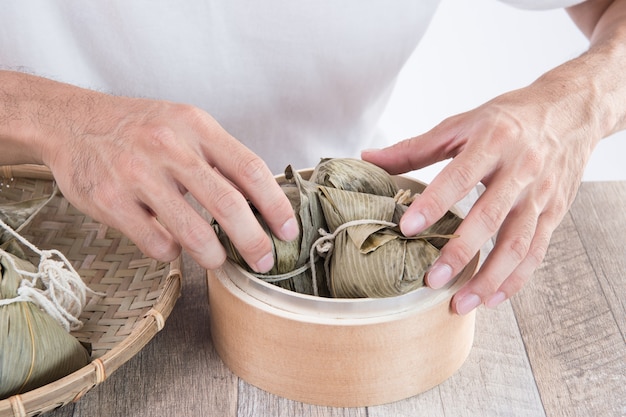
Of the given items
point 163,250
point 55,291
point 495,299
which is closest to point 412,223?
point 495,299

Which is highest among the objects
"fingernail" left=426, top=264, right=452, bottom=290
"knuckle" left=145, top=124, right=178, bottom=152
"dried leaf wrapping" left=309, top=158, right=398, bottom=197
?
"knuckle" left=145, top=124, right=178, bottom=152

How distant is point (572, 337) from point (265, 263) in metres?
0.41

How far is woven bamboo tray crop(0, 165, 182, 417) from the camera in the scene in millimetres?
758

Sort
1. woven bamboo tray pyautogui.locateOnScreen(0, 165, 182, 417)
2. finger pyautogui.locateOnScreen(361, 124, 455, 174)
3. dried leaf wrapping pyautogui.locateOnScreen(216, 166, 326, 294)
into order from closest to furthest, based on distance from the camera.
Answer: woven bamboo tray pyautogui.locateOnScreen(0, 165, 182, 417) < dried leaf wrapping pyautogui.locateOnScreen(216, 166, 326, 294) < finger pyautogui.locateOnScreen(361, 124, 455, 174)

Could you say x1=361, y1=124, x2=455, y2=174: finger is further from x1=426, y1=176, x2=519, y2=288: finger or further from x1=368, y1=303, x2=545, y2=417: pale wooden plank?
x1=368, y1=303, x2=545, y2=417: pale wooden plank

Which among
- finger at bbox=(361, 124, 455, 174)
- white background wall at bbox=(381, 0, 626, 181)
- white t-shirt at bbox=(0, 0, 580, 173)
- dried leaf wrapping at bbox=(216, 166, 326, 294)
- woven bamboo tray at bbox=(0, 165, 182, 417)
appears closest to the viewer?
woven bamboo tray at bbox=(0, 165, 182, 417)

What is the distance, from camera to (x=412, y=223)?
2.79ft

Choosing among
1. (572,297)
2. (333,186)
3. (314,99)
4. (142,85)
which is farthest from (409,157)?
(142,85)

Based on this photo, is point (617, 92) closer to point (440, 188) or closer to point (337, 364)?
point (440, 188)

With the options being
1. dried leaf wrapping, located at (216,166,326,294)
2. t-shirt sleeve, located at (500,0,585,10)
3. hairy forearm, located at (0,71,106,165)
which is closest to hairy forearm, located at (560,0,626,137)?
t-shirt sleeve, located at (500,0,585,10)

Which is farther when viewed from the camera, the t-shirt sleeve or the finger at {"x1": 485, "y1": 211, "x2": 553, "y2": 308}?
the t-shirt sleeve

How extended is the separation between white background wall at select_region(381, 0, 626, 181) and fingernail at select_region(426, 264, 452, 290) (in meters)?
1.82

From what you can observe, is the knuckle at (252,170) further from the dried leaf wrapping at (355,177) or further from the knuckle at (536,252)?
the knuckle at (536,252)

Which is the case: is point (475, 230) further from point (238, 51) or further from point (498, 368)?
point (238, 51)
